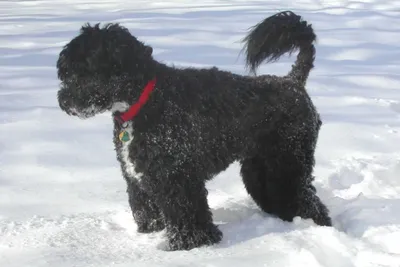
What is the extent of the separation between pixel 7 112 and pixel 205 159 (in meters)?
3.03

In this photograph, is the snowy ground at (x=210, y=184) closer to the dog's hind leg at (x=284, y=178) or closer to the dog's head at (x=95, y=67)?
the dog's hind leg at (x=284, y=178)


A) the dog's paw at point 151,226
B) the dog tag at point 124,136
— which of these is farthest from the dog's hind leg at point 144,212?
the dog tag at point 124,136

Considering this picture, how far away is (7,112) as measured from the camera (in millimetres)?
5625

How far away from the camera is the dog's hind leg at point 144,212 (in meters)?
3.53

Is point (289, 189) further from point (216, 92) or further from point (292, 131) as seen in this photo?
point (216, 92)

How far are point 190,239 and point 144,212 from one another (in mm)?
374

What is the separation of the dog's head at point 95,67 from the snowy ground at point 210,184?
0.85m

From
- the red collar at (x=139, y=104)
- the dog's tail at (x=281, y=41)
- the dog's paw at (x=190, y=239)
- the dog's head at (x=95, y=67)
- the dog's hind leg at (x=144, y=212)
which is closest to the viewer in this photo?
the dog's head at (x=95, y=67)

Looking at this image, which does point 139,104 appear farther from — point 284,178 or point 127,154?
point 284,178

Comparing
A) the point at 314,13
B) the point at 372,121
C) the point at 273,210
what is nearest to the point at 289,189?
the point at 273,210

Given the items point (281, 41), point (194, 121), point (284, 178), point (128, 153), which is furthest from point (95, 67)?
point (284, 178)

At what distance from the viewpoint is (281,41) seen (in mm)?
3664

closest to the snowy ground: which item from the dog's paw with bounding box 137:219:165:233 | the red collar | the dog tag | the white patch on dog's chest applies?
the dog's paw with bounding box 137:219:165:233

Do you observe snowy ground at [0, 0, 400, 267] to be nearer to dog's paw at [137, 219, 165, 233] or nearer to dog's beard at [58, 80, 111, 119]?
dog's paw at [137, 219, 165, 233]
